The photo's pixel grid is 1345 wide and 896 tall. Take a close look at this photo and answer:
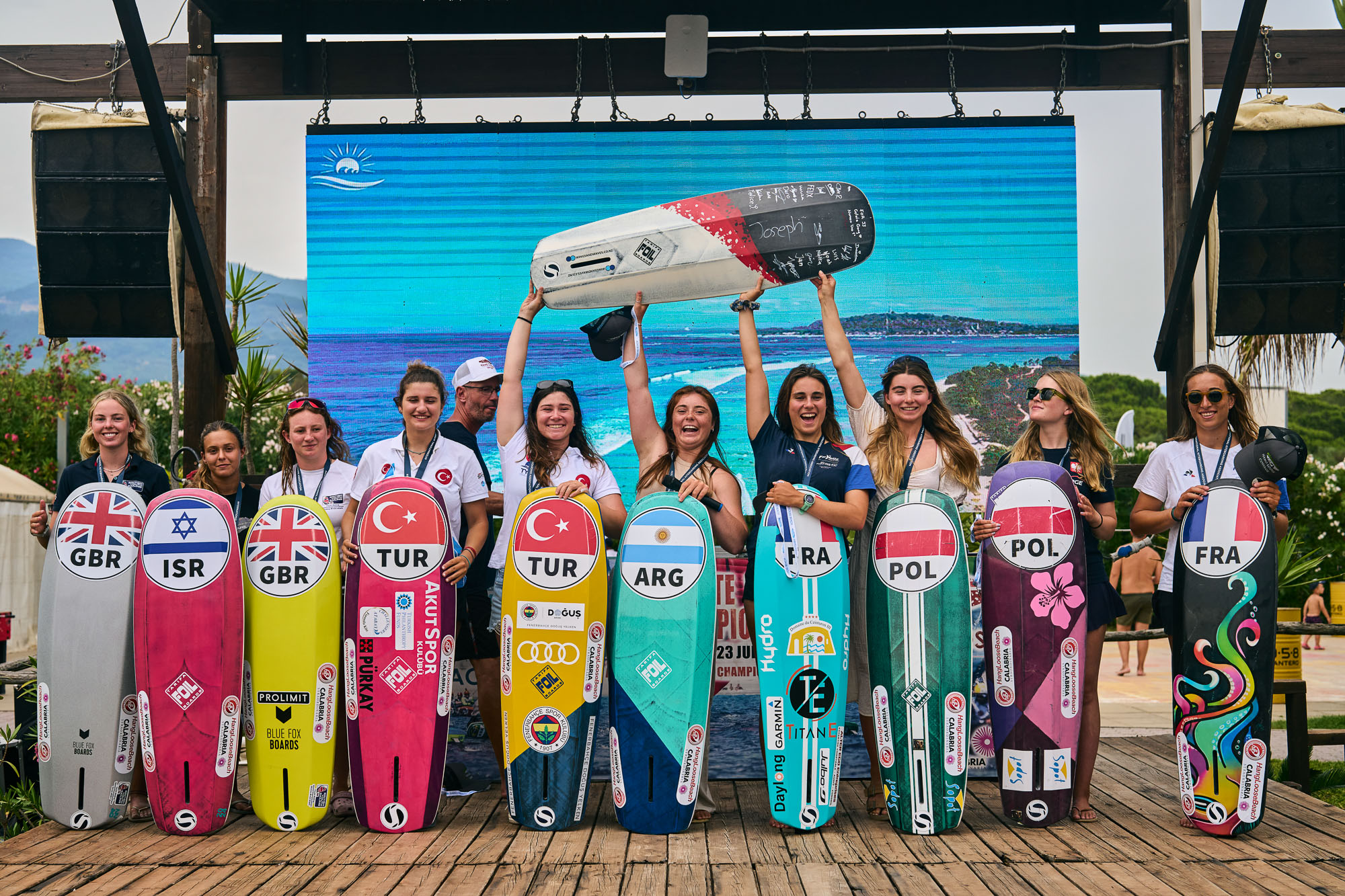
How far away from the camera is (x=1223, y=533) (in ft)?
11.8

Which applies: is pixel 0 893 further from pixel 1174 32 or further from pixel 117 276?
pixel 1174 32

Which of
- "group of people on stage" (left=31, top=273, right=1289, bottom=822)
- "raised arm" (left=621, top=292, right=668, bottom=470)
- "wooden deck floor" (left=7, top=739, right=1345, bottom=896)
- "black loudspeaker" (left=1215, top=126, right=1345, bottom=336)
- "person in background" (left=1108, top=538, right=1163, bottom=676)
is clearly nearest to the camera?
"wooden deck floor" (left=7, top=739, right=1345, bottom=896)

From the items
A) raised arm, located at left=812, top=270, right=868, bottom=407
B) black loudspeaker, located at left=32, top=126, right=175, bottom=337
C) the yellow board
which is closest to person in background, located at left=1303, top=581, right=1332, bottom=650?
the yellow board

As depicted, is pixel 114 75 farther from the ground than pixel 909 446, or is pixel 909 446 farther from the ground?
pixel 114 75

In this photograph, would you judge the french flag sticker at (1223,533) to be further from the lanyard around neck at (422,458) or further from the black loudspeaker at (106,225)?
the black loudspeaker at (106,225)

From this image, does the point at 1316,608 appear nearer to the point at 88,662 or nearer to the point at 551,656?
the point at 551,656

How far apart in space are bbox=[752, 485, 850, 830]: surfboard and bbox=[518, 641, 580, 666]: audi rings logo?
67cm

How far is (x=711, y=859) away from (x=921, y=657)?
1.01 meters

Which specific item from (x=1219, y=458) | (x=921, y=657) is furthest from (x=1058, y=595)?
(x=1219, y=458)

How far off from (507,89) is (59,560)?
3225 millimetres

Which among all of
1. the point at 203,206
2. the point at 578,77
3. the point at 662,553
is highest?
the point at 578,77

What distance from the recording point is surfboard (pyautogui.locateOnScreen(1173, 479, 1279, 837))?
348 centimetres

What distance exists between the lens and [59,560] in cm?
373

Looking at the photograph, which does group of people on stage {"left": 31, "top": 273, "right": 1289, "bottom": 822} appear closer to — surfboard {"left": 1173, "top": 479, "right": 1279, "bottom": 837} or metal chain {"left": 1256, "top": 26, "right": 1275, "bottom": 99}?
surfboard {"left": 1173, "top": 479, "right": 1279, "bottom": 837}
